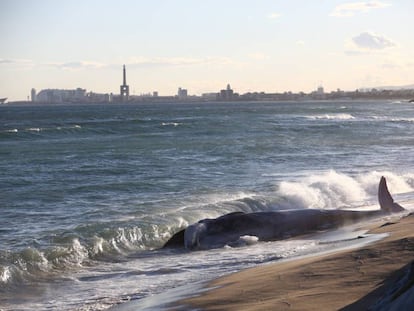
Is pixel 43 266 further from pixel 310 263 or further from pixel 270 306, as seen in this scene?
pixel 270 306

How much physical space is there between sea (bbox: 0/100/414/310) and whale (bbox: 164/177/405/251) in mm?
381

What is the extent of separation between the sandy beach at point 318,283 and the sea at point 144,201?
1.40 m

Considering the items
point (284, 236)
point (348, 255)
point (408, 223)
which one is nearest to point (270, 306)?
point (348, 255)

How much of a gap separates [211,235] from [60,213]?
494 cm

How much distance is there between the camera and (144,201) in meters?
19.4

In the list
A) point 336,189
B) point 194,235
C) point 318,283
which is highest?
point 318,283

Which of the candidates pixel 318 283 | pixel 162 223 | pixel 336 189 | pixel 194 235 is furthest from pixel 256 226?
pixel 336 189

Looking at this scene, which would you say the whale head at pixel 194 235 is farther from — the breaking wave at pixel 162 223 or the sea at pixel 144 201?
the breaking wave at pixel 162 223

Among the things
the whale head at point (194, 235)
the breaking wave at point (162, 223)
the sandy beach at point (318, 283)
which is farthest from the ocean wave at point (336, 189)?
the sandy beach at point (318, 283)

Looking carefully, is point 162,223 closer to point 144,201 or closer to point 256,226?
point 256,226

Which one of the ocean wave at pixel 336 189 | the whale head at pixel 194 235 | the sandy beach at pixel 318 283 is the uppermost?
the sandy beach at pixel 318 283

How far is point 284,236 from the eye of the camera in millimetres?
14500

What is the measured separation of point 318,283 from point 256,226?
642cm

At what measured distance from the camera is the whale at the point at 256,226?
14.0 meters
